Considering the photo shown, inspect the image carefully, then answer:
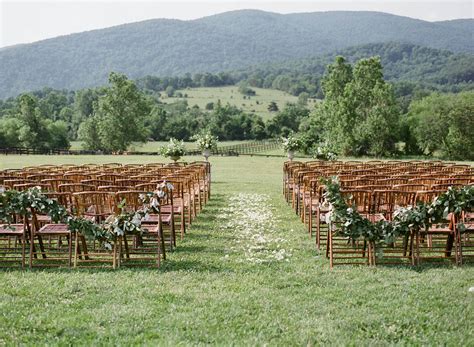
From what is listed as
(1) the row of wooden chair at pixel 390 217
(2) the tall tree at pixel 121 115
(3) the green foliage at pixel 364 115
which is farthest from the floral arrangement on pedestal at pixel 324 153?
(2) the tall tree at pixel 121 115

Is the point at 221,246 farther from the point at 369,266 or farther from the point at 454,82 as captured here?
the point at 454,82

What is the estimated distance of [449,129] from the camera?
2360 inches

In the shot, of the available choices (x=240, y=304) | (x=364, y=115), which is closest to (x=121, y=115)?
(x=364, y=115)

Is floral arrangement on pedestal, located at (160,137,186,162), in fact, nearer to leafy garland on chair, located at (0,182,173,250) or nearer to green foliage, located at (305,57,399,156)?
leafy garland on chair, located at (0,182,173,250)

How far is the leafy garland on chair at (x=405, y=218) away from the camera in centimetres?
768

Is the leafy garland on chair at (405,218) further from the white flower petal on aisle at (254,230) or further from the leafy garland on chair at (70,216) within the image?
the leafy garland on chair at (70,216)

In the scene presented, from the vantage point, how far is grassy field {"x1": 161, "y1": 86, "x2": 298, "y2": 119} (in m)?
122

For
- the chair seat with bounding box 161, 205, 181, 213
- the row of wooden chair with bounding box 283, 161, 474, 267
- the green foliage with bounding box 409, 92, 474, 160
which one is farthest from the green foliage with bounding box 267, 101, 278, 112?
the chair seat with bounding box 161, 205, 181, 213

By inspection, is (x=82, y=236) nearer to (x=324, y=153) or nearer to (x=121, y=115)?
(x=324, y=153)

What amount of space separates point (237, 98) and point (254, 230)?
128 metres

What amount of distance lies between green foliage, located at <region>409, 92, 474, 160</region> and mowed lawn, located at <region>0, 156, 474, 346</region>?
180 ft

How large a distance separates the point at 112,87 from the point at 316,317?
7040 cm

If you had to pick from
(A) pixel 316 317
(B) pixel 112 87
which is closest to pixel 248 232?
(A) pixel 316 317

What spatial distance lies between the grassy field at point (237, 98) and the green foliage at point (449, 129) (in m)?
46.4
